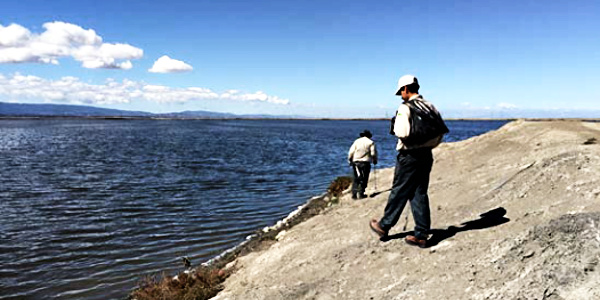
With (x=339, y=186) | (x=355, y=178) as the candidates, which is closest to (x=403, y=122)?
(x=355, y=178)

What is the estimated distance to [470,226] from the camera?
7602 mm

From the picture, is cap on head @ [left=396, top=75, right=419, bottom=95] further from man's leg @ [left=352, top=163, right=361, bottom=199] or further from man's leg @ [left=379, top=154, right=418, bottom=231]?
man's leg @ [left=352, top=163, right=361, bottom=199]

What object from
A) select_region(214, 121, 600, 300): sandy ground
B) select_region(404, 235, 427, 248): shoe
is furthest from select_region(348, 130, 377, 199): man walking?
select_region(404, 235, 427, 248): shoe

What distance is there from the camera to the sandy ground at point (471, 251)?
5.36 meters

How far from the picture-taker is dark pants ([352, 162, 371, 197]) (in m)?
13.6

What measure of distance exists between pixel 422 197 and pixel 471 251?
116 centimetres

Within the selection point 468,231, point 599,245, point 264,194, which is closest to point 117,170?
point 264,194

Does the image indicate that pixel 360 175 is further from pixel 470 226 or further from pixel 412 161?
pixel 412 161

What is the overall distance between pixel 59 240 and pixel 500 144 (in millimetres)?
18562

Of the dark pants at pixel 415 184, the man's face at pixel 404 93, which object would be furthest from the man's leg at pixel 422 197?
the man's face at pixel 404 93

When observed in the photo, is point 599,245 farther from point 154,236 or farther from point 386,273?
point 154,236

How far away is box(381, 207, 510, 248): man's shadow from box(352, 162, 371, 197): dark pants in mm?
5616

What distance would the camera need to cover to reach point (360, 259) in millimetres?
7465

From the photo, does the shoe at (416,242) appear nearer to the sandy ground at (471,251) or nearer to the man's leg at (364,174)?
the sandy ground at (471,251)
